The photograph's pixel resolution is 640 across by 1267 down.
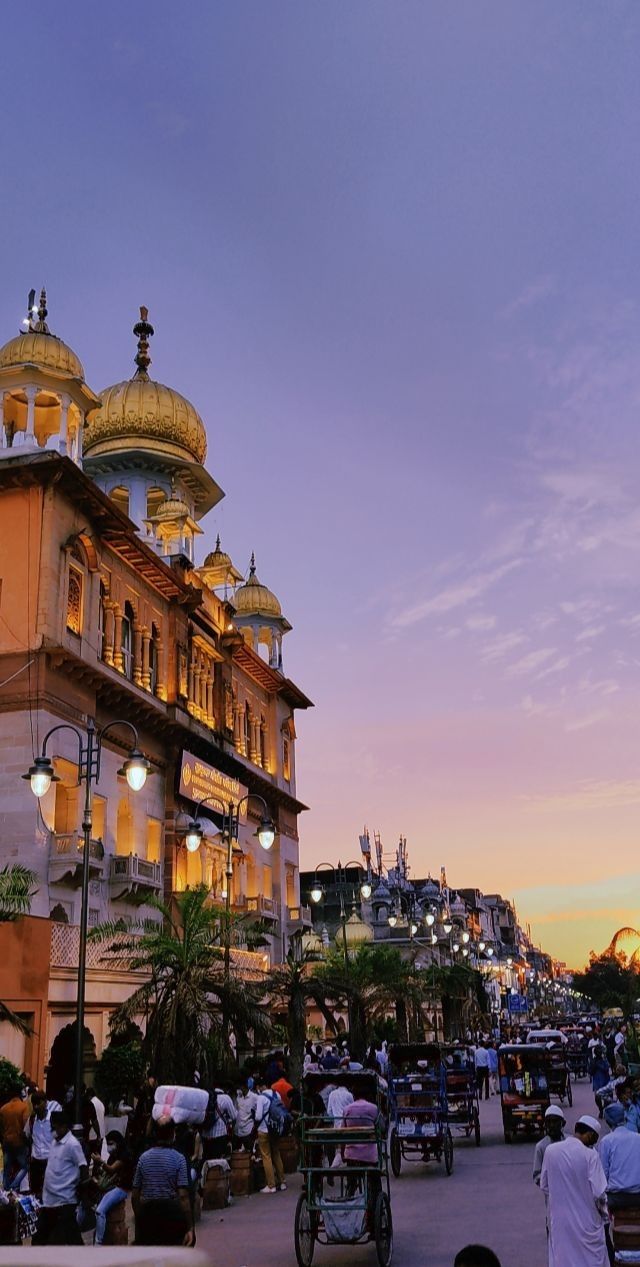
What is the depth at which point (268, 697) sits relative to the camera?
5203 cm

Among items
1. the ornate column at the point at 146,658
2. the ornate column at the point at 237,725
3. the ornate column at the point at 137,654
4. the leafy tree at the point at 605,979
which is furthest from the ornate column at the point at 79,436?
the leafy tree at the point at 605,979

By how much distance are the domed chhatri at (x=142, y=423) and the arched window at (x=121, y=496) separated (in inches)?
64.1

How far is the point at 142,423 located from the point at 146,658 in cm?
1331

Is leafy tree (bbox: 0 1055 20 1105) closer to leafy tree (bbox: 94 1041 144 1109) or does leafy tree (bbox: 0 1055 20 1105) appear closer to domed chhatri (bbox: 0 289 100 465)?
leafy tree (bbox: 94 1041 144 1109)

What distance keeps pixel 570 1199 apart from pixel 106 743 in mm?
25805

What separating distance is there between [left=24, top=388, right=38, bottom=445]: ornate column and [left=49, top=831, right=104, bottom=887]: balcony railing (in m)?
12.0

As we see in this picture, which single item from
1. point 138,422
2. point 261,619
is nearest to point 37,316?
point 138,422

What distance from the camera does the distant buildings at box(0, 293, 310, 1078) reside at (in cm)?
2922

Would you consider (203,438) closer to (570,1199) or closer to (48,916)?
(48,916)

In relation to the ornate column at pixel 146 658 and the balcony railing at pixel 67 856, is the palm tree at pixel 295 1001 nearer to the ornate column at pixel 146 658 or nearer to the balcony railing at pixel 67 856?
the balcony railing at pixel 67 856

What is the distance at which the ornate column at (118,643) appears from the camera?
35000mm

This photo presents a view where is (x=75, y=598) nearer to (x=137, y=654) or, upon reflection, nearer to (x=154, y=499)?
(x=137, y=654)

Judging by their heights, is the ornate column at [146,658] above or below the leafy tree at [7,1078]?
above

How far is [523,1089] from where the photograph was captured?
24547mm
